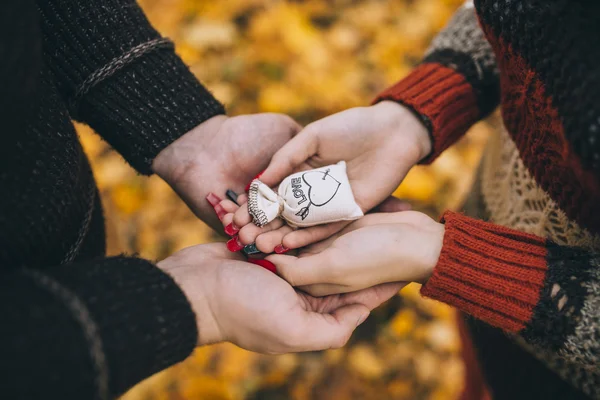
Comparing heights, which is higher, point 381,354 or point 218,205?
point 218,205

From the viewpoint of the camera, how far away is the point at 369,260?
1.13 meters

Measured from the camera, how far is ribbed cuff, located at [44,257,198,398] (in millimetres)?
824

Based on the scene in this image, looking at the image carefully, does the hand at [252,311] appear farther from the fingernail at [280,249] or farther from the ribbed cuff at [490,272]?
the ribbed cuff at [490,272]

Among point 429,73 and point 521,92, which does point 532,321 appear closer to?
point 521,92

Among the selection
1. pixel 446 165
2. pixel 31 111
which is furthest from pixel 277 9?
pixel 31 111

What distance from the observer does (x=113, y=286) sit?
89cm

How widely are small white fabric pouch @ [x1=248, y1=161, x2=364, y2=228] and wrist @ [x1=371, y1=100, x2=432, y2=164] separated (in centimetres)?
20

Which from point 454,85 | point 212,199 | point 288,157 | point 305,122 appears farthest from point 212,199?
point 305,122

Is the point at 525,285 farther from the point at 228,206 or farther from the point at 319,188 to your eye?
the point at 228,206

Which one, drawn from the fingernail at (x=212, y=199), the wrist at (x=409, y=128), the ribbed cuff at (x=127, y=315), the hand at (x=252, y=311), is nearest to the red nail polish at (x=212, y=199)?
the fingernail at (x=212, y=199)

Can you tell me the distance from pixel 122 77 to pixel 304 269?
645 mm

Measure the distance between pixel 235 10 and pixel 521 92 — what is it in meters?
2.12

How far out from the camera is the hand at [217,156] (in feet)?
4.49

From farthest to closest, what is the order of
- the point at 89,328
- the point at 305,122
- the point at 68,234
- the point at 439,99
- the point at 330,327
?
the point at 305,122 < the point at 439,99 < the point at 330,327 < the point at 68,234 < the point at 89,328
